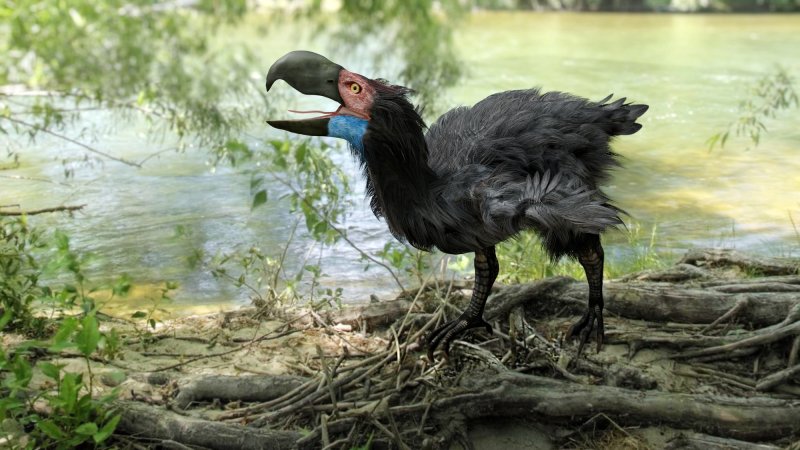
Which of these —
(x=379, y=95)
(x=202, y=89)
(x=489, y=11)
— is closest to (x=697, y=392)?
(x=379, y=95)

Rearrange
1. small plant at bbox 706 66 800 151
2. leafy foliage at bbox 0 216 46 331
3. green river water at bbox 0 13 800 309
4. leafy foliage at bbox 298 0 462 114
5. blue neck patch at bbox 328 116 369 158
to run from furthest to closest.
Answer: leafy foliage at bbox 298 0 462 114 → small plant at bbox 706 66 800 151 → green river water at bbox 0 13 800 309 → leafy foliage at bbox 0 216 46 331 → blue neck patch at bbox 328 116 369 158

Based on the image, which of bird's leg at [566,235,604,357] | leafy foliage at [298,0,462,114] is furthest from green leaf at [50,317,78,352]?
leafy foliage at [298,0,462,114]

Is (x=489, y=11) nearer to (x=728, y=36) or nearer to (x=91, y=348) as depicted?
(x=728, y=36)

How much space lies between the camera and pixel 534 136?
11.2 feet

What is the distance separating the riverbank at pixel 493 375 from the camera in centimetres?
328

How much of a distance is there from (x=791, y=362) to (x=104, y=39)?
8161 mm

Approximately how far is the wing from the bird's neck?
206mm

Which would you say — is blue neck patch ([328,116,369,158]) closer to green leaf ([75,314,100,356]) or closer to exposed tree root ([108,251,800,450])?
exposed tree root ([108,251,800,450])

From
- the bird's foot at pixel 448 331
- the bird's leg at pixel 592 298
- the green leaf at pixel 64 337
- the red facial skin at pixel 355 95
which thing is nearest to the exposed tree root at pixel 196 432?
the green leaf at pixel 64 337

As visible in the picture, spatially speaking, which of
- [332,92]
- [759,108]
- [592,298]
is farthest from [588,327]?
[759,108]

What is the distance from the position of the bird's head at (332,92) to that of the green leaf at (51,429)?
4.51 ft

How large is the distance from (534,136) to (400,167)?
624mm

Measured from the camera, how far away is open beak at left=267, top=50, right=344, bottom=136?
9.81 ft

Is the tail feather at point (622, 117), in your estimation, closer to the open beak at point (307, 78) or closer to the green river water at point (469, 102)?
the open beak at point (307, 78)
